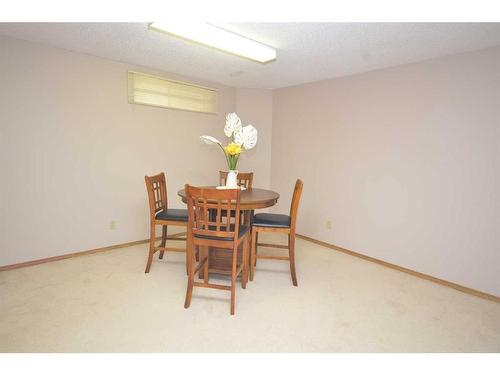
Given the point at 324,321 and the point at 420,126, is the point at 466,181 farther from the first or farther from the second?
the point at 324,321

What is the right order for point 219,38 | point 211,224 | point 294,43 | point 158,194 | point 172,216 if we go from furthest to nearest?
point 158,194 < point 172,216 < point 294,43 < point 219,38 < point 211,224

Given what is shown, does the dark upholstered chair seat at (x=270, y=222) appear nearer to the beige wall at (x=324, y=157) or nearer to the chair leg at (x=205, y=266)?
the chair leg at (x=205, y=266)

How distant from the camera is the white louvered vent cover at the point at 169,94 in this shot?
139 inches

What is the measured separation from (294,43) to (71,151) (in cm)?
261

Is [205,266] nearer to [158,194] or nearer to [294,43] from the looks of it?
[158,194]

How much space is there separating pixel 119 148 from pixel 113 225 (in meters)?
0.95

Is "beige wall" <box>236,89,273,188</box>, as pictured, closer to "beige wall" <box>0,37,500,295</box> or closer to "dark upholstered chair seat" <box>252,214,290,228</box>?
"beige wall" <box>0,37,500,295</box>

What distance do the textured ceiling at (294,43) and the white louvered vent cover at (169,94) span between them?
20 cm

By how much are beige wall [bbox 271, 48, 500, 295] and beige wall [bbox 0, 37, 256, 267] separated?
2.05m

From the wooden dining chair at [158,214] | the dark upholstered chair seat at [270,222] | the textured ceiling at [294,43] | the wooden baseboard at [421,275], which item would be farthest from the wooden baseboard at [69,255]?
the wooden baseboard at [421,275]

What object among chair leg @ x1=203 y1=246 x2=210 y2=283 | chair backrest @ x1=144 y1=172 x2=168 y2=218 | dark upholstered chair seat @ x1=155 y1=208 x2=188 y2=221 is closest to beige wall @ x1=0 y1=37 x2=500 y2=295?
chair backrest @ x1=144 y1=172 x2=168 y2=218

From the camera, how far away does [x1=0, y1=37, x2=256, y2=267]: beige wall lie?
280 centimetres

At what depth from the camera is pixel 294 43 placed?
2.68 m

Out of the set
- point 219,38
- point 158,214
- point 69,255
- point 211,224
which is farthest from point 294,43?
point 69,255
